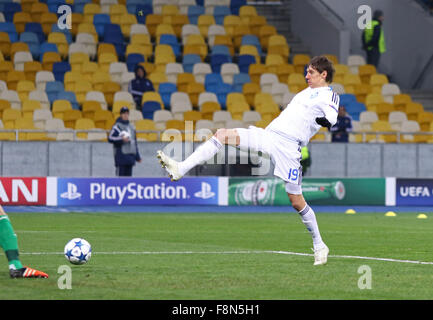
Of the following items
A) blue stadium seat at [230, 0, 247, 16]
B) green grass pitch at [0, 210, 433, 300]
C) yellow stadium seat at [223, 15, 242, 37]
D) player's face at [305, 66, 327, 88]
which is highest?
blue stadium seat at [230, 0, 247, 16]

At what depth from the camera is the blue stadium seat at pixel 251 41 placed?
30234 millimetres

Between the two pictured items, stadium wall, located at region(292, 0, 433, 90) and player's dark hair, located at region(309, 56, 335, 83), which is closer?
player's dark hair, located at region(309, 56, 335, 83)

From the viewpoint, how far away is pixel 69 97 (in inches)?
1027

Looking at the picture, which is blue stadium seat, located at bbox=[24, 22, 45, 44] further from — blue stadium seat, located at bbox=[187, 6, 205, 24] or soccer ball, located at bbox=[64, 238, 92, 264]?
soccer ball, located at bbox=[64, 238, 92, 264]

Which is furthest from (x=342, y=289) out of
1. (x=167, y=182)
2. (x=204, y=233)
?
(x=167, y=182)

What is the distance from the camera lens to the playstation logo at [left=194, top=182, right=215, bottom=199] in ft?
76.9

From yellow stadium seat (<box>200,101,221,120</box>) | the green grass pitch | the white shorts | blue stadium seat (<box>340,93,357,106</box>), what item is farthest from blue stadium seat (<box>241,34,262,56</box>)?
the white shorts

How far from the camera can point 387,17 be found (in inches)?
1262

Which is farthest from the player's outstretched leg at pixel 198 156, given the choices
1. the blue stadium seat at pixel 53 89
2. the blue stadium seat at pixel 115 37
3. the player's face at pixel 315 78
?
the blue stadium seat at pixel 115 37

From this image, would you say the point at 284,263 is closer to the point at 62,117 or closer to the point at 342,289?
the point at 342,289

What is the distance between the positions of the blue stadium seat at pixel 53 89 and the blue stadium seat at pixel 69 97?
225mm

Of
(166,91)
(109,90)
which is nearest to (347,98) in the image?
(166,91)

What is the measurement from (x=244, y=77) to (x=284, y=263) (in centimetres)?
1832

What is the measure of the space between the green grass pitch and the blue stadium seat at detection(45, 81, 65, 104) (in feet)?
23.9
